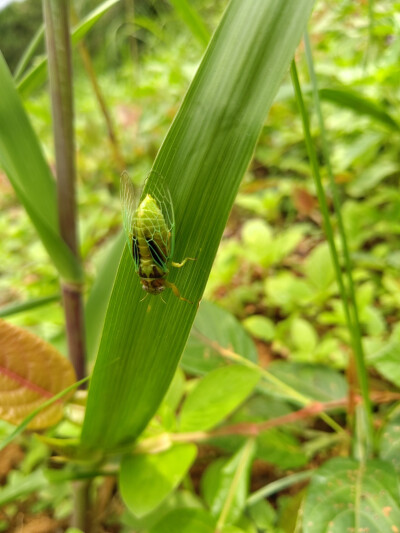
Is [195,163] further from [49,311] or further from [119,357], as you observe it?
[49,311]

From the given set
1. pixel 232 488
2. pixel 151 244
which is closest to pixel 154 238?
pixel 151 244

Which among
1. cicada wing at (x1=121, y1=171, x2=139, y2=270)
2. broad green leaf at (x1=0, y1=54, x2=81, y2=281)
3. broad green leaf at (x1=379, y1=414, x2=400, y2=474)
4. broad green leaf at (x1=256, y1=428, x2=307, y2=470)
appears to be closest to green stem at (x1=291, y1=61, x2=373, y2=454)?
broad green leaf at (x1=379, y1=414, x2=400, y2=474)

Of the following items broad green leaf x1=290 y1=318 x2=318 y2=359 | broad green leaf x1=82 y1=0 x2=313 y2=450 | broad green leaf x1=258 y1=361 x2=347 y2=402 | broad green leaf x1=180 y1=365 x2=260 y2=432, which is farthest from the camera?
broad green leaf x1=290 y1=318 x2=318 y2=359

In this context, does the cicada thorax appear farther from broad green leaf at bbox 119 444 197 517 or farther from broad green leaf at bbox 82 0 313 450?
broad green leaf at bbox 119 444 197 517

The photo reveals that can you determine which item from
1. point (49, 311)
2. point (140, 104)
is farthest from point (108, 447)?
point (140, 104)

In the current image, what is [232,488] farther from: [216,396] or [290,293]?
[290,293]

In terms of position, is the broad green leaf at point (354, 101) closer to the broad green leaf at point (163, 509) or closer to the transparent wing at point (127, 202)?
the transparent wing at point (127, 202)
